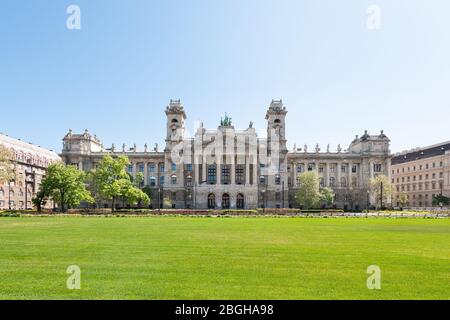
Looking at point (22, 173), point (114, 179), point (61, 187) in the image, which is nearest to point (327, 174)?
point (114, 179)

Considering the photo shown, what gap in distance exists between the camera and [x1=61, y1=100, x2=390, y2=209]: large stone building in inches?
4343

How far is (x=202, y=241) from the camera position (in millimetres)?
24859

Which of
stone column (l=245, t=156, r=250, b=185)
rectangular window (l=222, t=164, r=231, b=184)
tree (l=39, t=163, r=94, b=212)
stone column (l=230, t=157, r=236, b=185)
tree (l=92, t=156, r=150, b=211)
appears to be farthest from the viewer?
rectangular window (l=222, t=164, r=231, b=184)

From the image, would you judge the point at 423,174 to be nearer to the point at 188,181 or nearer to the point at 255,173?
the point at 255,173

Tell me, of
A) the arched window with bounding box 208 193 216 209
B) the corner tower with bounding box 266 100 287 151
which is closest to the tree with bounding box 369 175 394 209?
the corner tower with bounding box 266 100 287 151

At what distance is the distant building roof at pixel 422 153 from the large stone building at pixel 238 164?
2320cm

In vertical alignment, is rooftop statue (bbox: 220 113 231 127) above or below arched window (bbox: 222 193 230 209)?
above

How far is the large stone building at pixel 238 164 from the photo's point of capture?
362ft

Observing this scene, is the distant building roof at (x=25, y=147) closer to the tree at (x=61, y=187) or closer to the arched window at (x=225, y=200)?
the tree at (x=61, y=187)

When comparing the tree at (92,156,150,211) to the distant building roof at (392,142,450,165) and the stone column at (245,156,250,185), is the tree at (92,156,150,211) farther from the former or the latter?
the distant building roof at (392,142,450,165)

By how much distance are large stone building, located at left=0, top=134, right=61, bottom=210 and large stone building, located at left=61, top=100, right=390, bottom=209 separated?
9.75 meters

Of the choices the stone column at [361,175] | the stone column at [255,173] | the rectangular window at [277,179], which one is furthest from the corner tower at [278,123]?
the stone column at [361,175]

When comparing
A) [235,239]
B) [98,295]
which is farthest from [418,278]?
[235,239]
